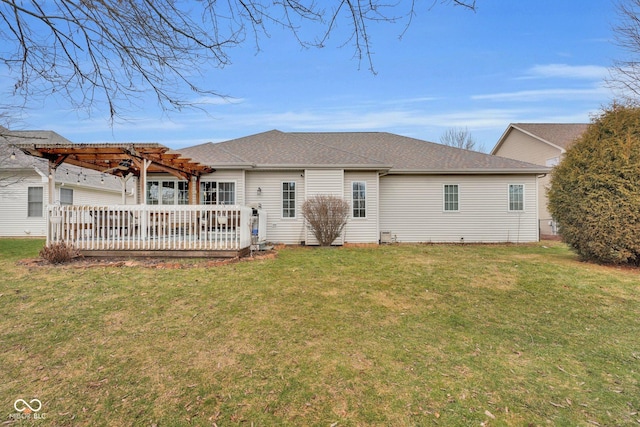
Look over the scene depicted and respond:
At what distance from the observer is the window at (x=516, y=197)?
12.0 metres

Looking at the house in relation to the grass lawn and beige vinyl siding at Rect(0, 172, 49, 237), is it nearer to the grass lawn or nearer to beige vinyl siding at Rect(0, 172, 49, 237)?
the grass lawn

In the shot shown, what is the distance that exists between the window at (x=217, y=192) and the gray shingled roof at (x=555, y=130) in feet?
53.9

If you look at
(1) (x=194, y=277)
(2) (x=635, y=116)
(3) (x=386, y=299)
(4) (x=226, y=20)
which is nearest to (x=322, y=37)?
(4) (x=226, y=20)

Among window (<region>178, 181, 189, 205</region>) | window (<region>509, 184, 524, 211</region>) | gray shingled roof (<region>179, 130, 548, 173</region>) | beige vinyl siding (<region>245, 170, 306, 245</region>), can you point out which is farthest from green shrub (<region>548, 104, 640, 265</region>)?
window (<region>178, 181, 189, 205</region>)

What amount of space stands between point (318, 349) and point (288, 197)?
27.0 feet

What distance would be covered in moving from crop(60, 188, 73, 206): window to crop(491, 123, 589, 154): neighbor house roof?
24141mm

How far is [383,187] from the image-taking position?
12.0 meters

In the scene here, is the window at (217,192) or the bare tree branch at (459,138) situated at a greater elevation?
the bare tree branch at (459,138)

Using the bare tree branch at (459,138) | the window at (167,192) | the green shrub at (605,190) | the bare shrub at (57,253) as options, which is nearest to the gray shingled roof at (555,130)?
the green shrub at (605,190)

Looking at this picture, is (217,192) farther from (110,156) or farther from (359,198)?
(359,198)

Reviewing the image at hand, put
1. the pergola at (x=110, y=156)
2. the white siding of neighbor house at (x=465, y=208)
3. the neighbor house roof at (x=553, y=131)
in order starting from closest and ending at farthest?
the pergola at (x=110, y=156) < the white siding of neighbor house at (x=465, y=208) < the neighbor house roof at (x=553, y=131)

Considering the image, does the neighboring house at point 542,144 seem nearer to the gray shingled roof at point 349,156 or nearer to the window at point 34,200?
the gray shingled roof at point 349,156

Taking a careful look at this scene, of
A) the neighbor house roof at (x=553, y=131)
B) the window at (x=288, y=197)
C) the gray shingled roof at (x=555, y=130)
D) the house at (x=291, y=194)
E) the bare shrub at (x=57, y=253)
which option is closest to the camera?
the bare shrub at (x=57, y=253)

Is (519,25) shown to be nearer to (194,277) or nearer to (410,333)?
(410,333)
